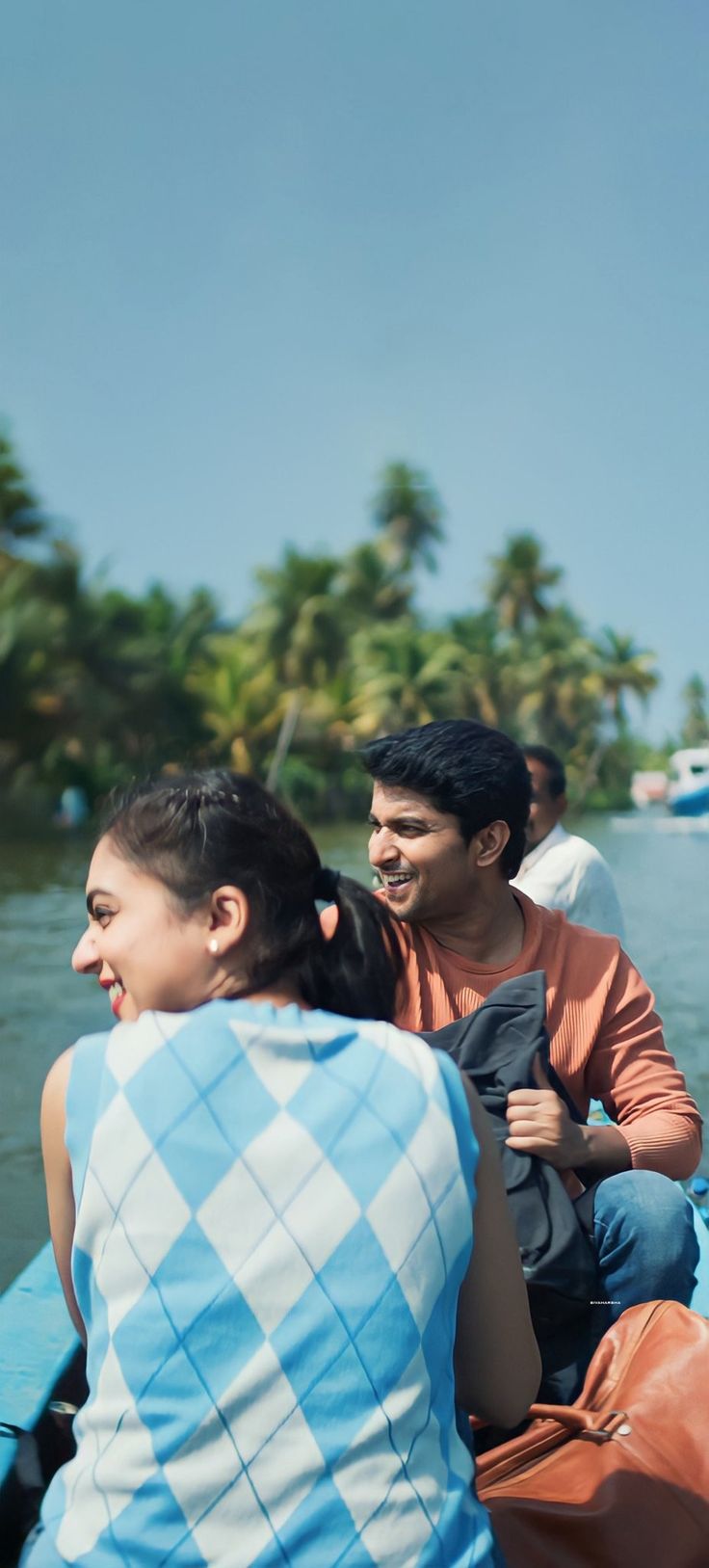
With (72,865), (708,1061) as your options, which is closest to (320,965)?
(708,1061)

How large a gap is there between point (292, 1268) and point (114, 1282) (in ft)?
0.52

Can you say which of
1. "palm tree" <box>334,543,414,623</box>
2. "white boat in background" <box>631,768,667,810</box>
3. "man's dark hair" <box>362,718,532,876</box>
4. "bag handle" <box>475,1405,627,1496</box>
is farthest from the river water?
"white boat in background" <box>631,768,667,810</box>

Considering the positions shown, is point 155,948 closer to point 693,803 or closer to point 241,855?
point 241,855

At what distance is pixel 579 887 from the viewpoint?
461 centimetres

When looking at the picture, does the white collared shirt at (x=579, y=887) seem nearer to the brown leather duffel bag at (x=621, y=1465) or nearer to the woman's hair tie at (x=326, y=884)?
the brown leather duffel bag at (x=621, y=1465)

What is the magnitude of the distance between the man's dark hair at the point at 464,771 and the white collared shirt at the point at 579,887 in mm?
1944

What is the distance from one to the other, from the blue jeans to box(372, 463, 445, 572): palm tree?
53748 mm

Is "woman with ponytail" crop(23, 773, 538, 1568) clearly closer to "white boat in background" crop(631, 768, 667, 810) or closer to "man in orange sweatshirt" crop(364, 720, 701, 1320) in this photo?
"man in orange sweatshirt" crop(364, 720, 701, 1320)

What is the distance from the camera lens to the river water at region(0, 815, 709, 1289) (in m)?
7.45

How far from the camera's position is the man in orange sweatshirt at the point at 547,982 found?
2180mm

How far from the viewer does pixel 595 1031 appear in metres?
2.40

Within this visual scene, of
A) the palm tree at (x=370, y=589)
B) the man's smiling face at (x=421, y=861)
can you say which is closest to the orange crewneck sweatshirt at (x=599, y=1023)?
the man's smiling face at (x=421, y=861)

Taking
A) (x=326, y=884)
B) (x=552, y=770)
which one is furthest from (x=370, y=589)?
(x=326, y=884)

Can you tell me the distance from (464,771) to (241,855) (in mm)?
1337
